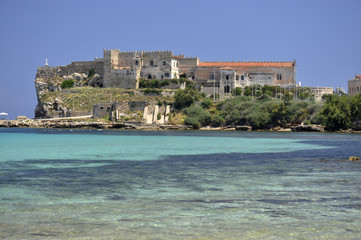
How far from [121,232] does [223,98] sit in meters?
67.1

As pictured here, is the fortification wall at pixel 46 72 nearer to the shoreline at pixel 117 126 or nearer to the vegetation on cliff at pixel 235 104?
the vegetation on cliff at pixel 235 104

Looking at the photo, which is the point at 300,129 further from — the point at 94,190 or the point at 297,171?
the point at 94,190

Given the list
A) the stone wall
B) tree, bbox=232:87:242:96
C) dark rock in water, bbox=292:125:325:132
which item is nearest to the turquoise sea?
dark rock in water, bbox=292:125:325:132

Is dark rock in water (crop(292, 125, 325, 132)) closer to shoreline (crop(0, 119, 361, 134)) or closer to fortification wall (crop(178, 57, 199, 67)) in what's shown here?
shoreline (crop(0, 119, 361, 134))

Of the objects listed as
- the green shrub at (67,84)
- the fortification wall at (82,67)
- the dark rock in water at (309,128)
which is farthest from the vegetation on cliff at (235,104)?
the fortification wall at (82,67)

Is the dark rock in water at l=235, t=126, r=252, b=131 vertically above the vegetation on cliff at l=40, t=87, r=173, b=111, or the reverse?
the vegetation on cliff at l=40, t=87, r=173, b=111

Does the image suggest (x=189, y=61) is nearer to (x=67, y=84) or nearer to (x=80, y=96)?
(x=80, y=96)

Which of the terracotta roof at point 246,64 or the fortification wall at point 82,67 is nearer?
the terracotta roof at point 246,64

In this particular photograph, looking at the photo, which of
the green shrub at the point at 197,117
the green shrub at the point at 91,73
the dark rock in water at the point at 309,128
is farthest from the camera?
the green shrub at the point at 91,73

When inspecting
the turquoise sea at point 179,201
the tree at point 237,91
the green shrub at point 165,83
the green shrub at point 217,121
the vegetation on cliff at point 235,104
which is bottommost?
the turquoise sea at point 179,201

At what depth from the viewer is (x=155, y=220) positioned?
9680 millimetres

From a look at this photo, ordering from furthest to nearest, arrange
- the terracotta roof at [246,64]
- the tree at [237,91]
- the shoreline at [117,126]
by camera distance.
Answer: the terracotta roof at [246,64] → the tree at [237,91] → the shoreline at [117,126]

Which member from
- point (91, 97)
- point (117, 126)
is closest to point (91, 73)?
point (91, 97)

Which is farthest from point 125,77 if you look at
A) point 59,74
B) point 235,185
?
point 235,185
